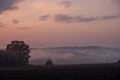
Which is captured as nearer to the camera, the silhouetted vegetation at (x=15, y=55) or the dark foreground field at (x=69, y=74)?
the dark foreground field at (x=69, y=74)

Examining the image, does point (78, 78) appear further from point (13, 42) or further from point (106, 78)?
point (13, 42)

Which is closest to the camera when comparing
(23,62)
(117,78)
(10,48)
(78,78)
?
(117,78)

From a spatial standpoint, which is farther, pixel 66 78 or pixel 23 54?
pixel 23 54

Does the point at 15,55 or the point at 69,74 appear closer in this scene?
the point at 69,74

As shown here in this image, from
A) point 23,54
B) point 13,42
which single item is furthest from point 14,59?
point 13,42

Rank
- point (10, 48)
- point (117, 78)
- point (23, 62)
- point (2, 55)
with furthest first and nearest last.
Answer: point (10, 48) < point (23, 62) < point (2, 55) < point (117, 78)

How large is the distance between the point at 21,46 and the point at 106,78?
12349 centimetres

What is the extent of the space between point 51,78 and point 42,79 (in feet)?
4.60

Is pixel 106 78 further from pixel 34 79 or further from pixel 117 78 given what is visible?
pixel 34 79

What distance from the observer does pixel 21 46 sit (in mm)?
175750

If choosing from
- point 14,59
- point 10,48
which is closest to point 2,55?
point 14,59

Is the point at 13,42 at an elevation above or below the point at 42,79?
above

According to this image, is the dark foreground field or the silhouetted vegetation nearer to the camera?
the dark foreground field

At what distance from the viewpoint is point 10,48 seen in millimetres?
174375
